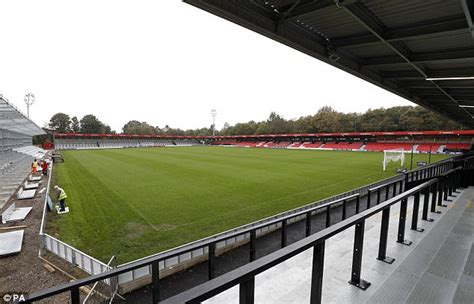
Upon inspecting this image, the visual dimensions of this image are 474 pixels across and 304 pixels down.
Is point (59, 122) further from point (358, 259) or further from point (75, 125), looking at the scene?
point (358, 259)

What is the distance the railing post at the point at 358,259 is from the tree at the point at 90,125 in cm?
10469

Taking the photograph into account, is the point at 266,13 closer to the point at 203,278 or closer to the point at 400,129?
the point at 203,278

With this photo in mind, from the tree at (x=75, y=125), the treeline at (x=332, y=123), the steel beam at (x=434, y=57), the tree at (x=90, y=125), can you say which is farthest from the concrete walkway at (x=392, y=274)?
the tree at (x=75, y=125)

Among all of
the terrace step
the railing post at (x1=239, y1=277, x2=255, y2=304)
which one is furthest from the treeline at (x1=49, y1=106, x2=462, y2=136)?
the railing post at (x1=239, y1=277, x2=255, y2=304)

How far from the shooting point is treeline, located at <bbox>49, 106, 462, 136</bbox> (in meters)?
57.1

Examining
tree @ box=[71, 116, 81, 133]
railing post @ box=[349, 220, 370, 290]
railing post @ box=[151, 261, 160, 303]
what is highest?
tree @ box=[71, 116, 81, 133]

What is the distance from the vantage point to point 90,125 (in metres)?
92.1

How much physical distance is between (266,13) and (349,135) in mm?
53357

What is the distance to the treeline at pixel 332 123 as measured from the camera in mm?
57056

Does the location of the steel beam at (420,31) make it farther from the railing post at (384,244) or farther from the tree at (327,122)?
the tree at (327,122)

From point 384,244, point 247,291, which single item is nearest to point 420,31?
point 384,244

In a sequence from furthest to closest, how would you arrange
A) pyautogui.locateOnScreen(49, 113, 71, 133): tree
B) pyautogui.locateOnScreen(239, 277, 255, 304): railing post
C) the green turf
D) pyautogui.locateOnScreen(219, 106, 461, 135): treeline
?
pyautogui.locateOnScreen(49, 113, 71, 133): tree < pyautogui.locateOnScreen(219, 106, 461, 135): treeline < the green turf < pyautogui.locateOnScreen(239, 277, 255, 304): railing post

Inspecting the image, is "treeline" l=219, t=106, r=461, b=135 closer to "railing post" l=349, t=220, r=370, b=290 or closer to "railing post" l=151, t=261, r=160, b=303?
"railing post" l=349, t=220, r=370, b=290

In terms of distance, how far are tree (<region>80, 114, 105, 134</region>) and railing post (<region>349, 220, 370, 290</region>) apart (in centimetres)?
10469
